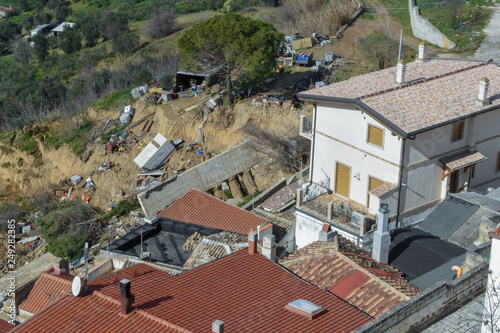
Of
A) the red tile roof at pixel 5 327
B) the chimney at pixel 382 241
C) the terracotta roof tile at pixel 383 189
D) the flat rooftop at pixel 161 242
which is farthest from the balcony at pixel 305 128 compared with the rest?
the red tile roof at pixel 5 327

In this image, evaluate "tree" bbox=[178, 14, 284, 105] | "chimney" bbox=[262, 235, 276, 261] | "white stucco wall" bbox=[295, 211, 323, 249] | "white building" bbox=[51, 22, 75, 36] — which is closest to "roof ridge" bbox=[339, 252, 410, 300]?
"chimney" bbox=[262, 235, 276, 261]

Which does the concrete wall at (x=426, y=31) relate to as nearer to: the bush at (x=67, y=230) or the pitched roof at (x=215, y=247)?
the pitched roof at (x=215, y=247)

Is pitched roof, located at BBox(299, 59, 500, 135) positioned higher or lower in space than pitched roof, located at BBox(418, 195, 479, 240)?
higher

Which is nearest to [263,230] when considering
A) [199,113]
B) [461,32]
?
[199,113]

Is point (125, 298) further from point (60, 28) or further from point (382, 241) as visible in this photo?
point (60, 28)

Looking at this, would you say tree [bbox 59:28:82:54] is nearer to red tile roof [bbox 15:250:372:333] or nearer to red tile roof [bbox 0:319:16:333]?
red tile roof [bbox 0:319:16:333]

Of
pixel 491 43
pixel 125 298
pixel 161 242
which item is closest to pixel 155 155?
pixel 161 242

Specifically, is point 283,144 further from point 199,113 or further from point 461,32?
point 461,32
